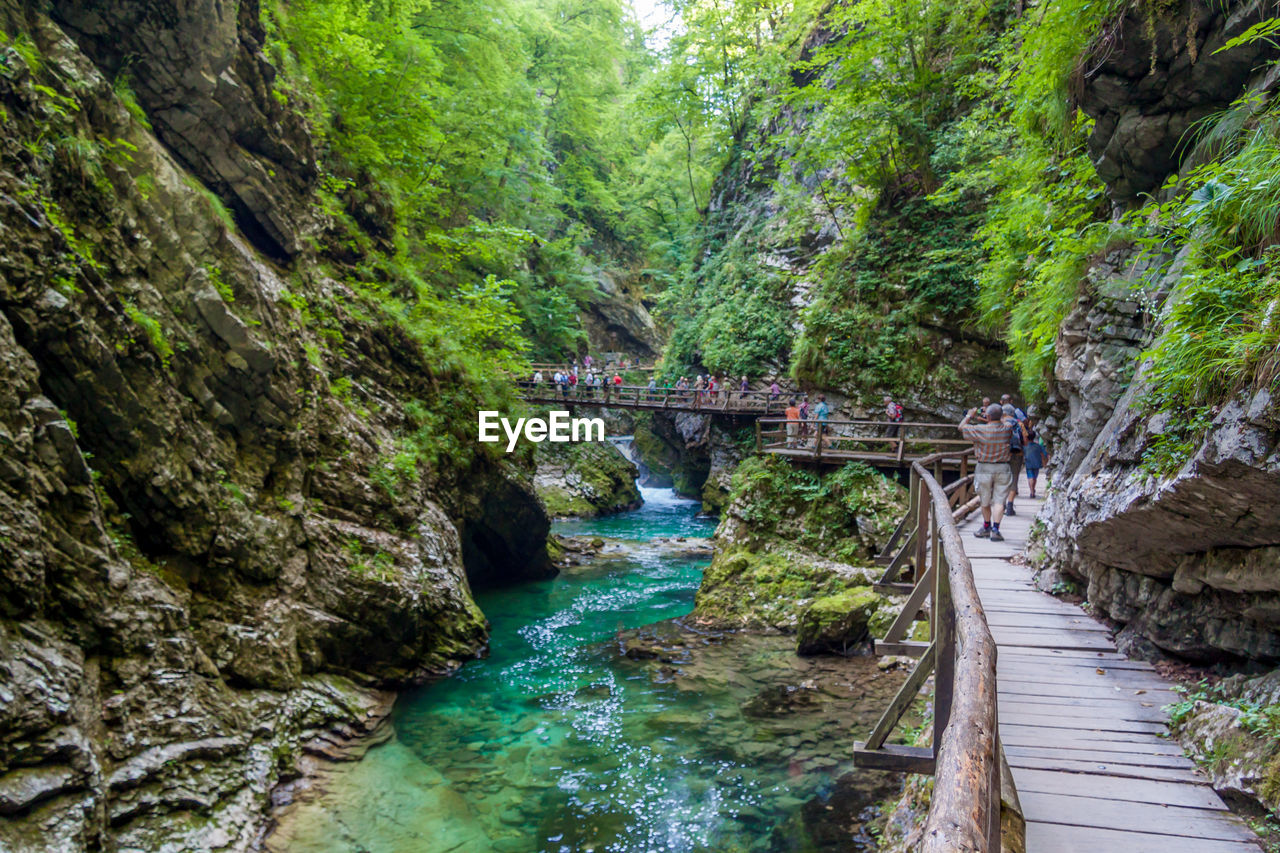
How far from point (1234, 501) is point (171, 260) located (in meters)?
10.1

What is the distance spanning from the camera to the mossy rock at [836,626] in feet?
35.8

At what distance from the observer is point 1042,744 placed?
364cm

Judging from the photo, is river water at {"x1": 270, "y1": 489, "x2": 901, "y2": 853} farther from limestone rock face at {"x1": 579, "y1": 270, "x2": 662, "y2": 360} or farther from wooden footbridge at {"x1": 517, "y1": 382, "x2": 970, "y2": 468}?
limestone rock face at {"x1": 579, "y1": 270, "x2": 662, "y2": 360}

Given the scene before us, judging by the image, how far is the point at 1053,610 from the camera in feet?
18.1

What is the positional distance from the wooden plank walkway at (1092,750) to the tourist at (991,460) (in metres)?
2.69

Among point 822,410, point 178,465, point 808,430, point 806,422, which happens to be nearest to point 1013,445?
point 806,422

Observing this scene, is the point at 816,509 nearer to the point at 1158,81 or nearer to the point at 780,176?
the point at 1158,81

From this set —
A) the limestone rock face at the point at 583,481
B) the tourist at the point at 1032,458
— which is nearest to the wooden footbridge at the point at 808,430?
the tourist at the point at 1032,458

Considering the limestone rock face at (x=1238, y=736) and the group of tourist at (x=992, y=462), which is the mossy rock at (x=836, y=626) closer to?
the group of tourist at (x=992, y=462)

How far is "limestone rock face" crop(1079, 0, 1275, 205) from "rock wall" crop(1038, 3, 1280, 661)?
0.01m

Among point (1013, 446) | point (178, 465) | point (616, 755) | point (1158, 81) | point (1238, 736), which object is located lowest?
point (616, 755)

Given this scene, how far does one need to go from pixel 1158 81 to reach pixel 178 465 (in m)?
10.6

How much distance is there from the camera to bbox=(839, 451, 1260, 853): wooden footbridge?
6.05 feet

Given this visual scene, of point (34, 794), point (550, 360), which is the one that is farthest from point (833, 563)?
point (550, 360)
